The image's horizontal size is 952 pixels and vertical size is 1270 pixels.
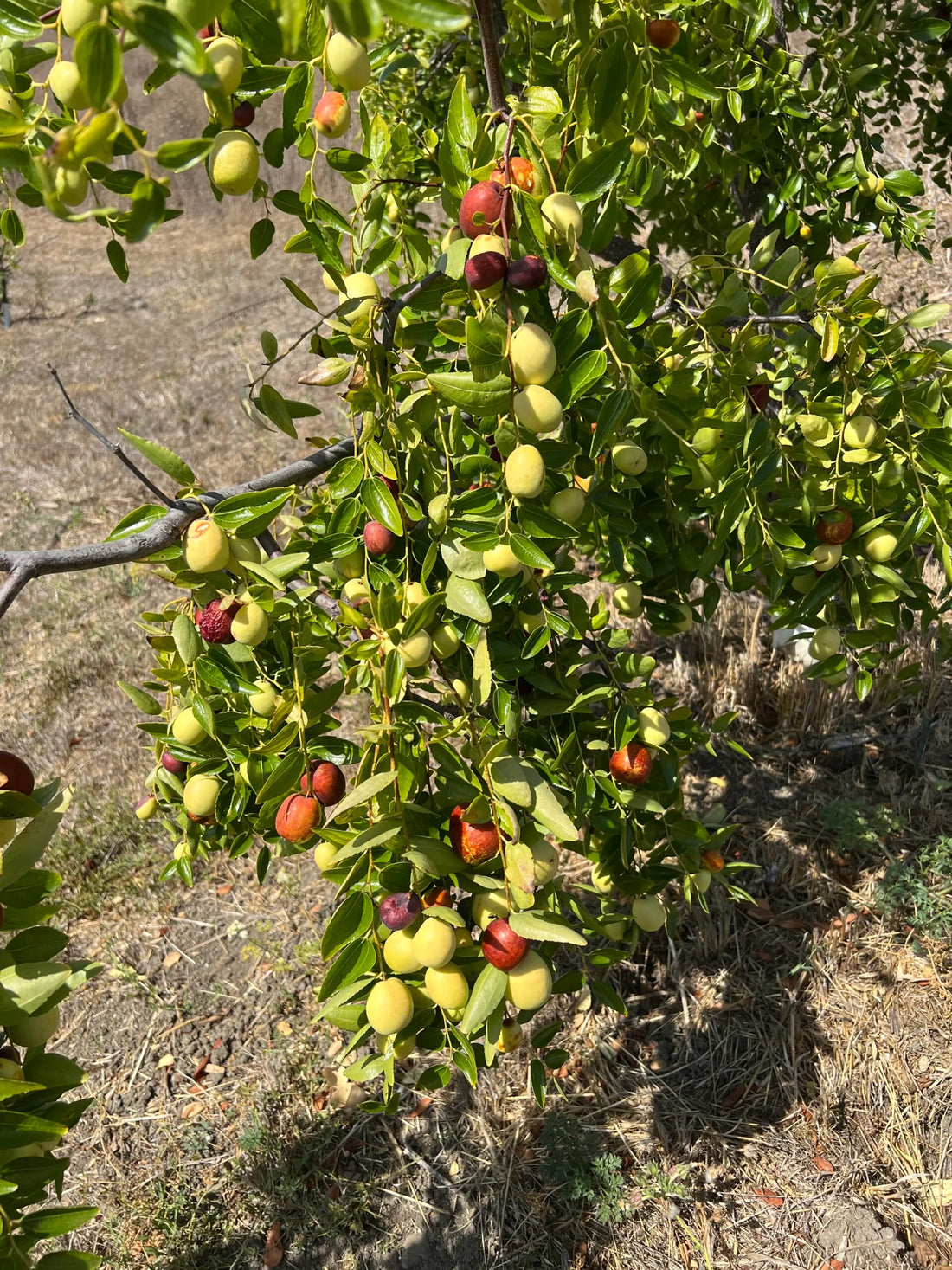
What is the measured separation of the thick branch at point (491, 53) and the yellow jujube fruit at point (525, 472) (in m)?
0.38

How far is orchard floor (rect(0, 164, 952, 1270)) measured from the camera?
1.92 meters

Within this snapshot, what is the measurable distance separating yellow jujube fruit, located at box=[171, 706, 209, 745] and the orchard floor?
1.26 m

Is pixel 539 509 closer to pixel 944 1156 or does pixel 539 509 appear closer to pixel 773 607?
pixel 773 607

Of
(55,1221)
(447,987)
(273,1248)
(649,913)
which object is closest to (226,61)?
(447,987)

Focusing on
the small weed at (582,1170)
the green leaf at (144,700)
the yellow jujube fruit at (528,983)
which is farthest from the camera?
the small weed at (582,1170)

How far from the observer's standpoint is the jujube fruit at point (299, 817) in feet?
3.55

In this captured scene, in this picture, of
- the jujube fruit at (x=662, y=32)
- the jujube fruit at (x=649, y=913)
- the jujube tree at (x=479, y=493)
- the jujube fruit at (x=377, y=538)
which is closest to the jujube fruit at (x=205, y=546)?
the jujube tree at (x=479, y=493)

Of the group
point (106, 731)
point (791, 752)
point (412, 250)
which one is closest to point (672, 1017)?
point (791, 752)

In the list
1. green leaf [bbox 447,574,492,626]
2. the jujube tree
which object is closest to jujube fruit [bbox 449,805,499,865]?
the jujube tree

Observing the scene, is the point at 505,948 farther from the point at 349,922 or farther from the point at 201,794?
the point at 201,794

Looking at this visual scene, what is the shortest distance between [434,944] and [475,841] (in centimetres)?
14

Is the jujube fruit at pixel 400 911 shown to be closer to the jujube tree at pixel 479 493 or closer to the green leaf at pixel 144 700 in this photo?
the jujube tree at pixel 479 493

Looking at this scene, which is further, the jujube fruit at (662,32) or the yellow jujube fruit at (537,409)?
the jujube fruit at (662,32)

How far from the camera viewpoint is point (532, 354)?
863 mm
